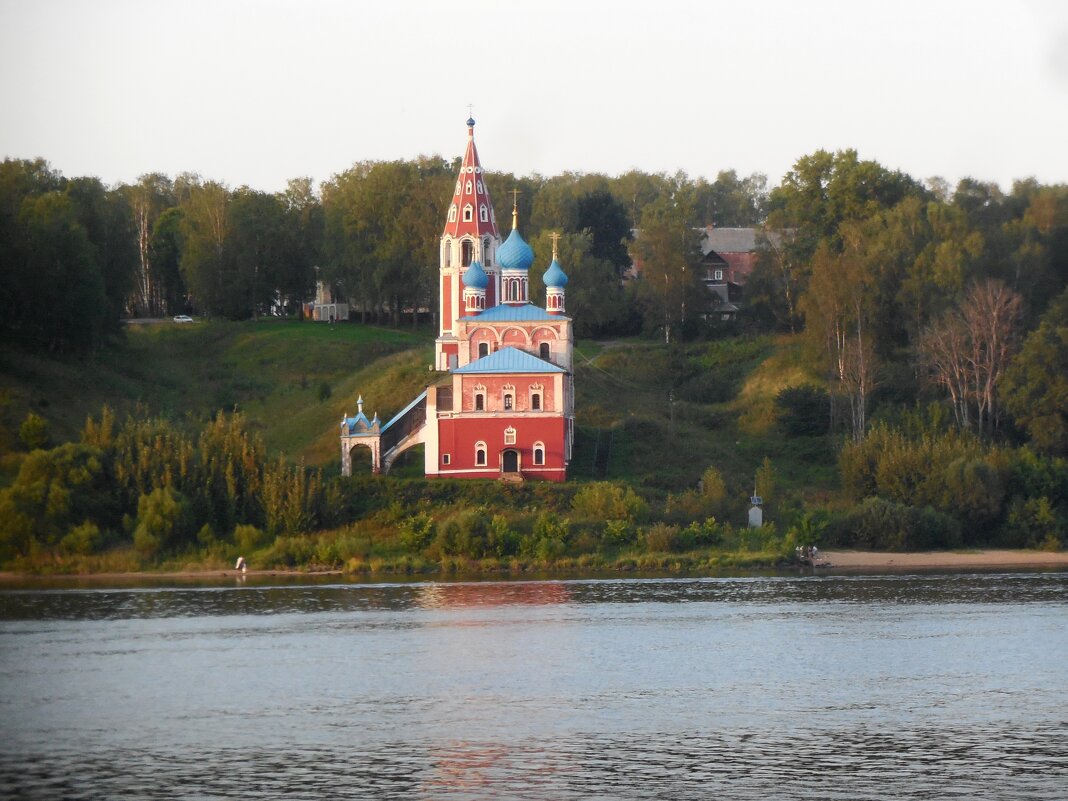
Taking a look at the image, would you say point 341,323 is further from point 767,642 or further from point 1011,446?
point 767,642

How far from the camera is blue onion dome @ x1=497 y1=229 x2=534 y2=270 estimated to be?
70.8 m

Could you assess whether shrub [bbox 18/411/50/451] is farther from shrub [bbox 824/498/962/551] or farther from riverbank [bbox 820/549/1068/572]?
shrub [bbox 824/498/962/551]

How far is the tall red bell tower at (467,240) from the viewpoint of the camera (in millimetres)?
75000

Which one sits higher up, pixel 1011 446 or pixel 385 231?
pixel 385 231

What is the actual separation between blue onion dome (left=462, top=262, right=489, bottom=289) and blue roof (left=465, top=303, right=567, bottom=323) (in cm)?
117

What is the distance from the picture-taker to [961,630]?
45000mm

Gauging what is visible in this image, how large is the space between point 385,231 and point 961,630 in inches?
2076

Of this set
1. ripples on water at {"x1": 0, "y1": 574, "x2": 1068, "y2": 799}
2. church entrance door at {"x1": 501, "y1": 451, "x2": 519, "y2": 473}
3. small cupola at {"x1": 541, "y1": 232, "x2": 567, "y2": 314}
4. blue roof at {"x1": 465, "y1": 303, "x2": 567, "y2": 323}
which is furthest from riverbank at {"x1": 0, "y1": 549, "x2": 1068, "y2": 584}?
small cupola at {"x1": 541, "y1": 232, "x2": 567, "y2": 314}

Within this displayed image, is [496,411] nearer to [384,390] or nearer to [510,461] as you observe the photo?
[510,461]

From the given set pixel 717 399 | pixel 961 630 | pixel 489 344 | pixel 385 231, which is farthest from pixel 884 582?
pixel 385 231

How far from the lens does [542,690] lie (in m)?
37.9

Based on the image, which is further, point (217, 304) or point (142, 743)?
point (217, 304)

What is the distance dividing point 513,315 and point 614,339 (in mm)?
22910

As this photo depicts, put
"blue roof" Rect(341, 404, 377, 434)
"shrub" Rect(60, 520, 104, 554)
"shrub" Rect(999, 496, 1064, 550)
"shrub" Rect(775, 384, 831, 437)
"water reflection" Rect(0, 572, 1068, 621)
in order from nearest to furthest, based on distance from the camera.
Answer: "water reflection" Rect(0, 572, 1068, 621) → "shrub" Rect(60, 520, 104, 554) → "shrub" Rect(999, 496, 1064, 550) → "blue roof" Rect(341, 404, 377, 434) → "shrub" Rect(775, 384, 831, 437)
